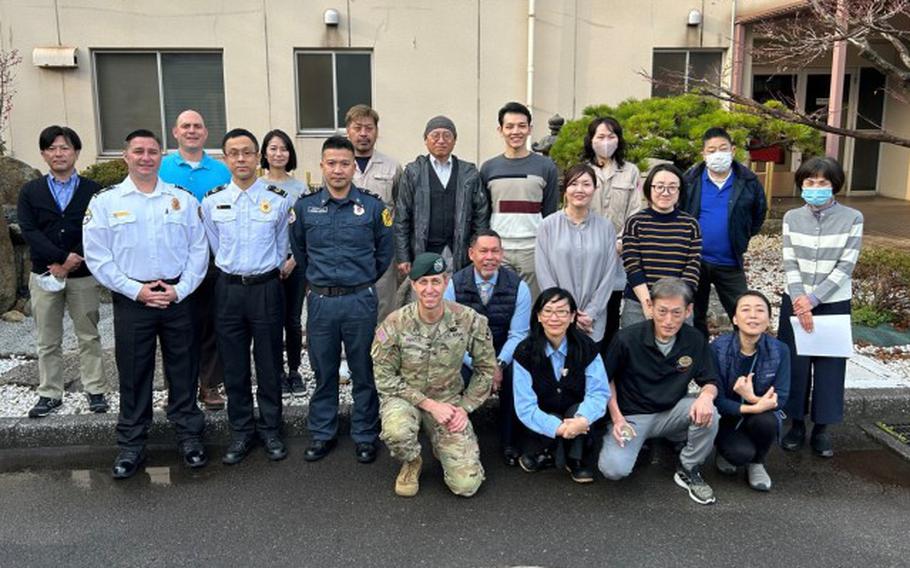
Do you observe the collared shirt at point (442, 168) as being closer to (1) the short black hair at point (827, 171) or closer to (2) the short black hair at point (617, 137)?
(2) the short black hair at point (617, 137)

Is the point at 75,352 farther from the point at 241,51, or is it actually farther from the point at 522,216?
the point at 241,51

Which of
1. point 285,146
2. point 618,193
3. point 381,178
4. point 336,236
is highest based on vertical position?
point 285,146

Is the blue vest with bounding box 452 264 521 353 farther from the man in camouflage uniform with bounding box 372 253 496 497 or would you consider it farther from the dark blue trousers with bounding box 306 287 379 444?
the dark blue trousers with bounding box 306 287 379 444

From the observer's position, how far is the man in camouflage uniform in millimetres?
3914

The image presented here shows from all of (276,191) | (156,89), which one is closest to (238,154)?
(276,191)

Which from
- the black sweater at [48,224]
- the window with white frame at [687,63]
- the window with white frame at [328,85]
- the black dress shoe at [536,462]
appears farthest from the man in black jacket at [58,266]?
the window with white frame at [687,63]

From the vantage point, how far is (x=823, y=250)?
4398 mm

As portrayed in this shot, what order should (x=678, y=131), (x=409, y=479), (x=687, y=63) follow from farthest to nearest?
(x=687, y=63)
(x=678, y=131)
(x=409, y=479)

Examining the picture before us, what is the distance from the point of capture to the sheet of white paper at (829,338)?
4.40m

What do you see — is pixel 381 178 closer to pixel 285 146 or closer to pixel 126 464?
pixel 285 146

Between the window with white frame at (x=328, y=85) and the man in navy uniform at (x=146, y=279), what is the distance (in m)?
7.91

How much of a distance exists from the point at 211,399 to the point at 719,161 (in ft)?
12.2

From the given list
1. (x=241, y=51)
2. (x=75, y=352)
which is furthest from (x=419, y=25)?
(x=75, y=352)

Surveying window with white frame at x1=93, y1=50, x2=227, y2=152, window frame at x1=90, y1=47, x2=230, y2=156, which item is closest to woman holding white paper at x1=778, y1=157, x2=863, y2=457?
window frame at x1=90, y1=47, x2=230, y2=156
